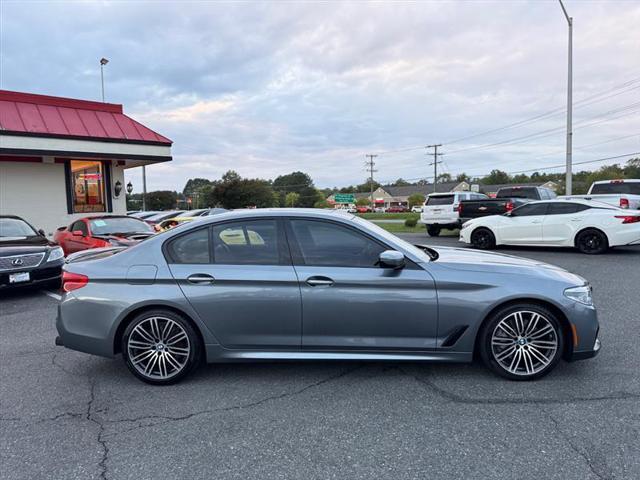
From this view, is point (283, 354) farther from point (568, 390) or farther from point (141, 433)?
point (568, 390)

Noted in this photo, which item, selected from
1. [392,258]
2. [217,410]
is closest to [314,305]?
[392,258]

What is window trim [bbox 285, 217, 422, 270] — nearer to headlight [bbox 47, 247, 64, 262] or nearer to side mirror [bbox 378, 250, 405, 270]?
side mirror [bbox 378, 250, 405, 270]

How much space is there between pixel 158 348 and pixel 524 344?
10.2 feet

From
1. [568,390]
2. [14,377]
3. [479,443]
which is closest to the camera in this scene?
[479,443]

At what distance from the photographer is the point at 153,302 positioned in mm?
3822

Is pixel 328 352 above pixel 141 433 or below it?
above

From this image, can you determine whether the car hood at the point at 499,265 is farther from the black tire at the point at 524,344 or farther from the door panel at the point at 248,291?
the door panel at the point at 248,291

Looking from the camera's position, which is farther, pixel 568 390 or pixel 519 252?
pixel 519 252

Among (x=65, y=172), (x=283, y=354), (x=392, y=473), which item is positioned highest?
(x=65, y=172)

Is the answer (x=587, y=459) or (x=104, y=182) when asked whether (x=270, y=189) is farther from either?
(x=587, y=459)

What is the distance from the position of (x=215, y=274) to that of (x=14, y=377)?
2162mm

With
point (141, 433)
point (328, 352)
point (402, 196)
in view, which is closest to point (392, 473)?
point (328, 352)

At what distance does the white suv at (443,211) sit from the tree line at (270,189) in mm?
45002

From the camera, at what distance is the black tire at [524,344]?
375 centimetres
